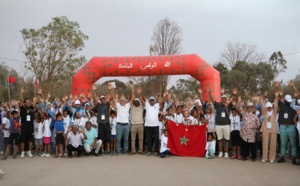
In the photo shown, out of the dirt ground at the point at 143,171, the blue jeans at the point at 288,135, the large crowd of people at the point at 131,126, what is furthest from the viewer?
the large crowd of people at the point at 131,126

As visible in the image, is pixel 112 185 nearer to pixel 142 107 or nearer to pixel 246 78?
pixel 142 107

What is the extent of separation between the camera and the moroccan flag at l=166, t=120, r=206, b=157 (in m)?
9.08

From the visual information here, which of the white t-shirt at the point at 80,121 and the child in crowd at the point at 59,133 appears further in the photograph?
the white t-shirt at the point at 80,121

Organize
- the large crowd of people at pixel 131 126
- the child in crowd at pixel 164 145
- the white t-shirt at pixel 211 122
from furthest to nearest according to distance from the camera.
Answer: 1. the white t-shirt at pixel 211 122
2. the child in crowd at pixel 164 145
3. the large crowd of people at pixel 131 126

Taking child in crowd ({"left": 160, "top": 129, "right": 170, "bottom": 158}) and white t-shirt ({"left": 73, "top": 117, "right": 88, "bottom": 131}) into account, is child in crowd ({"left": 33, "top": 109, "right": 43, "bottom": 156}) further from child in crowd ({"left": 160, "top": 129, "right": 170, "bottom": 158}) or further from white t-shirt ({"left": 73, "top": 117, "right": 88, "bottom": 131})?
child in crowd ({"left": 160, "top": 129, "right": 170, "bottom": 158})

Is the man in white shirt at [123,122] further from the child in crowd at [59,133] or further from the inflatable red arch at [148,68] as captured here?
the inflatable red arch at [148,68]

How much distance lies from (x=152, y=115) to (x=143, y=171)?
268 centimetres

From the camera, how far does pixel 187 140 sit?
9.16 m

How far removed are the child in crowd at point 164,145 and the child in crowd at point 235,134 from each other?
192 centimetres

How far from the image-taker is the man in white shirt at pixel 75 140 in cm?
895

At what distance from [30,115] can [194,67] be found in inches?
327

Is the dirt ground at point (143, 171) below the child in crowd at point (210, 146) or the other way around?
below

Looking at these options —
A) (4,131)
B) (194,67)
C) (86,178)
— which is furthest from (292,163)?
(4,131)

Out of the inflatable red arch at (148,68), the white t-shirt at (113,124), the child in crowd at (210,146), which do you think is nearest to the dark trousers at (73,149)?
the white t-shirt at (113,124)
